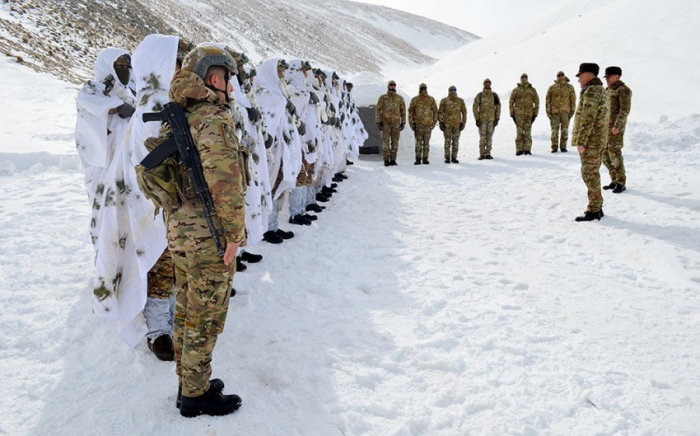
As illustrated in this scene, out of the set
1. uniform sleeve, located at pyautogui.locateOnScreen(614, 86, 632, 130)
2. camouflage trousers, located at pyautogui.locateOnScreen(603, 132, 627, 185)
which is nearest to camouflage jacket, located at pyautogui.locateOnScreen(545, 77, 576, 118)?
uniform sleeve, located at pyautogui.locateOnScreen(614, 86, 632, 130)

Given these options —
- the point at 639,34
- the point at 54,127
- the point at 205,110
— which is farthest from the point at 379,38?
the point at 205,110

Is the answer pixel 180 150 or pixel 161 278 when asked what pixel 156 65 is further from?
pixel 161 278

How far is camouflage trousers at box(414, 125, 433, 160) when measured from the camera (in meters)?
11.4

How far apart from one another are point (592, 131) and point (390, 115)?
600cm

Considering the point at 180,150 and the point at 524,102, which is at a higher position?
the point at 524,102

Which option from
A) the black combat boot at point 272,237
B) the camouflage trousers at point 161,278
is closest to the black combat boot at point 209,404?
the camouflage trousers at point 161,278

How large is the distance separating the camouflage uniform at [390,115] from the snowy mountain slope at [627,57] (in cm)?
566

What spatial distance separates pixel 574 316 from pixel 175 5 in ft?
193

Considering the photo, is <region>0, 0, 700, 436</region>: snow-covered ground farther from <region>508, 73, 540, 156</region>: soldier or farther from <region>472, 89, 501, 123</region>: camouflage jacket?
<region>472, 89, 501, 123</region>: camouflage jacket

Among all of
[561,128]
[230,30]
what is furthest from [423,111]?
[230,30]

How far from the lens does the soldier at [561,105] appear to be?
11.1 metres

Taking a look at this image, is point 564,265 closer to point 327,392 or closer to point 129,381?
point 327,392

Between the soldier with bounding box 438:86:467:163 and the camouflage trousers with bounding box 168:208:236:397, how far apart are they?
980 cm

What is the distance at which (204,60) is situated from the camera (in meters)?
2.26
